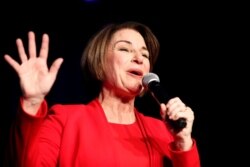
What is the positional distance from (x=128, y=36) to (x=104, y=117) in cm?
46

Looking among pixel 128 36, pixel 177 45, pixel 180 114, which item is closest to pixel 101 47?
pixel 128 36

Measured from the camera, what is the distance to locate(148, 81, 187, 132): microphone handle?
1.18 m

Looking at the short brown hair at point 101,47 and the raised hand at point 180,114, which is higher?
the short brown hair at point 101,47

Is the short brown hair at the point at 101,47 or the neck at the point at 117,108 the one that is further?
the short brown hair at the point at 101,47

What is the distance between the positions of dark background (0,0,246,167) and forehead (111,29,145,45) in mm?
634

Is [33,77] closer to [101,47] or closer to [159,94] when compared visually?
[159,94]

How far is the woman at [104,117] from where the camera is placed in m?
1.15

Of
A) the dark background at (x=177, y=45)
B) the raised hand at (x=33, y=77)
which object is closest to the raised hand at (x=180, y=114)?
the raised hand at (x=33, y=77)

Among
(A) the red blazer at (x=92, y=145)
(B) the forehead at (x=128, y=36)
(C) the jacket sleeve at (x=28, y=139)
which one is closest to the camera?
(C) the jacket sleeve at (x=28, y=139)

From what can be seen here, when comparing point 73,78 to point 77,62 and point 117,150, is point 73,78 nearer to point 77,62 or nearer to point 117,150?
point 77,62

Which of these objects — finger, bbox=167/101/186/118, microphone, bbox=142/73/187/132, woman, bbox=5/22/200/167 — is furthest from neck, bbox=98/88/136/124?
finger, bbox=167/101/186/118

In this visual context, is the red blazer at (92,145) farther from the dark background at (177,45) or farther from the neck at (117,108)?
the dark background at (177,45)

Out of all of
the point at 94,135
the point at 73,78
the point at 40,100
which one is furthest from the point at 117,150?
the point at 73,78

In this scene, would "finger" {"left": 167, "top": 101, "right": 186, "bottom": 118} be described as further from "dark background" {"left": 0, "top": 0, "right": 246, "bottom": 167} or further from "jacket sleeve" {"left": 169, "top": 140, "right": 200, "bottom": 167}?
"dark background" {"left": 0, "top": 0, "right": 246, "bottom": 167}
